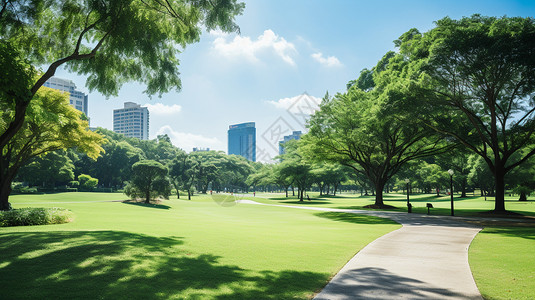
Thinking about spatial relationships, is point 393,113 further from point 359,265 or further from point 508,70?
point 359,265

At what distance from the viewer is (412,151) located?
36625mm

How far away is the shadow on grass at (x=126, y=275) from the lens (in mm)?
5469

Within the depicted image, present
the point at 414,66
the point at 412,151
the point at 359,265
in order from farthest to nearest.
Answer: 1. the point at 412,151
2. the point at 414,66
3. the point at 359,265

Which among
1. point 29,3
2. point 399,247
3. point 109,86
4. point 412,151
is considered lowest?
point 399,247

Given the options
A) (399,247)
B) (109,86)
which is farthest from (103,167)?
(399,247)

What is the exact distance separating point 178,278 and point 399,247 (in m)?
7.81

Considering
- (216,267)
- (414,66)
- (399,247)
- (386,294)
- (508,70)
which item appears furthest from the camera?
(414,66)

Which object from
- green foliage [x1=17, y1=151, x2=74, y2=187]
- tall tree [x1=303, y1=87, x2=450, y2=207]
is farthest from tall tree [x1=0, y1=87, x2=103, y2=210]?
green foliage [x1=17, y1=151, x2=74, y2=187]

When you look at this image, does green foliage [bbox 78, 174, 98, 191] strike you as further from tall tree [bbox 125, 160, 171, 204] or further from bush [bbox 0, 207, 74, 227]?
bush [bbox 0, 207, 74, 227]

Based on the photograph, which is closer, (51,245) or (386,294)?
(386,294)

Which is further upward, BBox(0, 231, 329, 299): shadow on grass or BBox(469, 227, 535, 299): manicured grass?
BBox(0, 231, 329, 299): shadow on grass

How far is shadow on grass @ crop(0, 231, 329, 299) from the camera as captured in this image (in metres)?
5.47

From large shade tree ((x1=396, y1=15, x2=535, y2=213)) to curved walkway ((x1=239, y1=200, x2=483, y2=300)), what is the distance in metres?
15.7

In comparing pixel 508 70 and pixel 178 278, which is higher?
pixel 508 70
